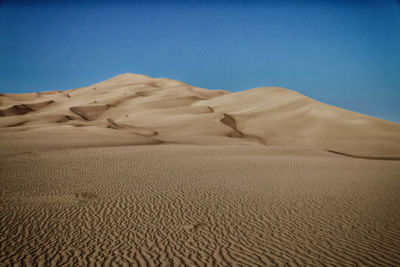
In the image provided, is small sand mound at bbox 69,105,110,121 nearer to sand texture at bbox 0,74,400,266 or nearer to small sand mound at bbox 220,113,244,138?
small sand mound at bbox 220,113,244,138

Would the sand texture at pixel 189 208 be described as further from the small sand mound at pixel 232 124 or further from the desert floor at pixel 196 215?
the small sand mound at pixel 232 124

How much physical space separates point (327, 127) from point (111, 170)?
3304 cm

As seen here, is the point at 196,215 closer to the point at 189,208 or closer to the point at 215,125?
the point at 189,208

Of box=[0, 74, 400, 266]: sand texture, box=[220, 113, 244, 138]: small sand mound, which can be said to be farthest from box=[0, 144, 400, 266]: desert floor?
box=[220, 113, 244, 138]: small sand mound

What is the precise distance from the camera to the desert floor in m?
5.86

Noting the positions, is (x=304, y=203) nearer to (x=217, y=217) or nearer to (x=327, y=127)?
(x=217, y=217)

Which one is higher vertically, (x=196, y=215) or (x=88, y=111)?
(x=88, y=111)

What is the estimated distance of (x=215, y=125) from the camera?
3844cm

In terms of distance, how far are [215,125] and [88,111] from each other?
29228 mm

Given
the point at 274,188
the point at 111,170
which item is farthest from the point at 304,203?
the point at 111,170

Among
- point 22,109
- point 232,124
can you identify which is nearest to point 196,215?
point 232,124

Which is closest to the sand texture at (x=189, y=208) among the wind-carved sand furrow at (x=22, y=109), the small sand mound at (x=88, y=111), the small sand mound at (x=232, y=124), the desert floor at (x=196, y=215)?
the desert floor at (x=196, y=215)

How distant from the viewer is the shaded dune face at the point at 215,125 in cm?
2787

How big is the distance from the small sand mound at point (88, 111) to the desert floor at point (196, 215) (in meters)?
38.8
